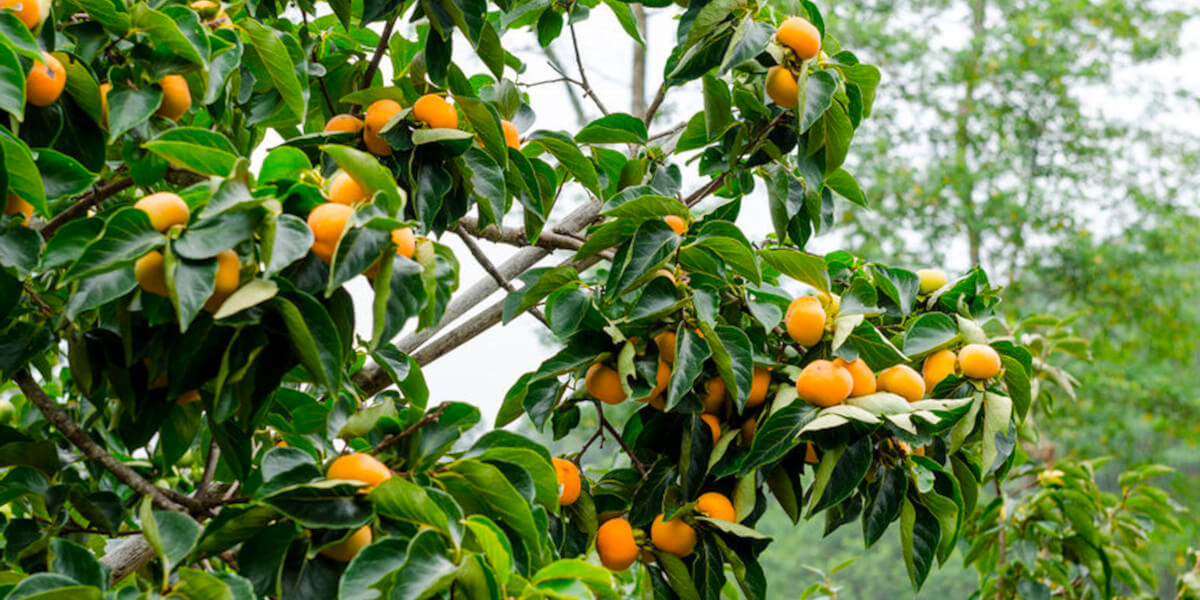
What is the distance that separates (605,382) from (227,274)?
1.38 feet

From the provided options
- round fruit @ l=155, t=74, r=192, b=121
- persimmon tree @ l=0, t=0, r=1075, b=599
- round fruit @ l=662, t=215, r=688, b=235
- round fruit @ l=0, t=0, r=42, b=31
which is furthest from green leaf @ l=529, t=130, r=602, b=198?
round fruit @ l=0, t=0, r=42, b=31

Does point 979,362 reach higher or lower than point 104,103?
lower

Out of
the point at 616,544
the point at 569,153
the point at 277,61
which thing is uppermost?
the point at 277,61

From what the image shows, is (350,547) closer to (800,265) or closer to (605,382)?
(605,382)

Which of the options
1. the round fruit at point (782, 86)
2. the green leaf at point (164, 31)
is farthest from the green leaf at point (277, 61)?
the round fruit at point (782, 86)

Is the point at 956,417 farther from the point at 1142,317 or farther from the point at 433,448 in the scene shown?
the point at 1142,317

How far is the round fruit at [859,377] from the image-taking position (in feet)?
2.87

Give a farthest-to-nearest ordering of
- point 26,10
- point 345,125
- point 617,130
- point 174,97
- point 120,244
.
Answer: point 617,130
point 345,125
point 174,97
point 26,10
point 120,244

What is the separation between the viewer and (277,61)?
87 cm

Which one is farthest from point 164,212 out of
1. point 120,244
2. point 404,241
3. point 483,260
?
point 483,260

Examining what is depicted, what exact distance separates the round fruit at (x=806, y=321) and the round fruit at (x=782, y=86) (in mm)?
189

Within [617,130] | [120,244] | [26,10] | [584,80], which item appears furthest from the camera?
[584,80]

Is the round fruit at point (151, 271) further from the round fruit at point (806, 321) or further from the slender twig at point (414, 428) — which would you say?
the round fruit at point (806, 321)

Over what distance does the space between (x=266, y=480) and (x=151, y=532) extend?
72 millimetres
